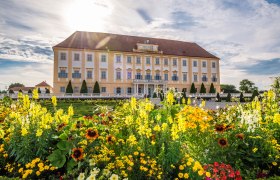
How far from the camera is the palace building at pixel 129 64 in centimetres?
3238

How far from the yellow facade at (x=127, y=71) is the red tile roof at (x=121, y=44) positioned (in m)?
0.73

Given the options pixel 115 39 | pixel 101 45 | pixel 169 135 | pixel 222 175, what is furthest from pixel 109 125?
pixel 115 39

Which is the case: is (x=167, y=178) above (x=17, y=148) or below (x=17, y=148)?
below

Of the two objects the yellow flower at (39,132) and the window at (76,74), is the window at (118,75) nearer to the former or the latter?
the window at (76,74)

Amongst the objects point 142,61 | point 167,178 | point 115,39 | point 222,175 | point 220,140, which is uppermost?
point 115,39

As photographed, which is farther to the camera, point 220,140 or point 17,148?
point 17,148

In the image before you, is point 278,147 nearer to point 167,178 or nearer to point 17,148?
point 167,178

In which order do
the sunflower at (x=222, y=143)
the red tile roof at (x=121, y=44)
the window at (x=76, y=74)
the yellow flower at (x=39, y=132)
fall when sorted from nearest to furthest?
the sunflower at (x=222, y=143) < the yellow flower at (x=39, y=132) < the window at (x=76, y=74) < the red tile roof at (x=121, y=44)

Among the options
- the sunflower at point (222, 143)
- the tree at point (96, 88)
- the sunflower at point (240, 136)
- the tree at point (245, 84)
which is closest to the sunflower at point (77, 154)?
the sunflower at point (222, 143)

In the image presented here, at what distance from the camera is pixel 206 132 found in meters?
3.65

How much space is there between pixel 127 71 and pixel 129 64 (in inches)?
43.9

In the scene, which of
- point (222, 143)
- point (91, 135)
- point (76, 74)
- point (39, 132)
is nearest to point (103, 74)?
point (76, 74)

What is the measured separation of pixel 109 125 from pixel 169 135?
1411mm

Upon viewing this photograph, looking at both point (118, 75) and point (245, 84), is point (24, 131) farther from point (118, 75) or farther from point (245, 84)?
point (245, 84)
